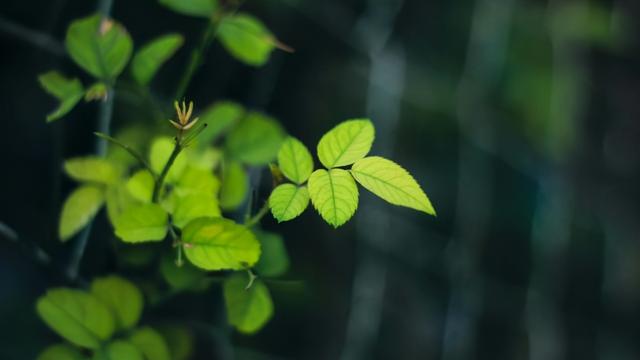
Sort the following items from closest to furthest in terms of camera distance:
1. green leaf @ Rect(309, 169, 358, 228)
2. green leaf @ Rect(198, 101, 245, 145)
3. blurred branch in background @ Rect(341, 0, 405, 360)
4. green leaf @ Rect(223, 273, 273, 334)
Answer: green leaf @ Rect(309, 169, 358, 228), green leaf @ Rect(223, 273, 273, 334), green leaf @ Rect(198, 101, 245, 145), blurred branch in background @ Rect(341, 0, 405, 360)

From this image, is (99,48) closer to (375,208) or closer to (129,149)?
(129,149)

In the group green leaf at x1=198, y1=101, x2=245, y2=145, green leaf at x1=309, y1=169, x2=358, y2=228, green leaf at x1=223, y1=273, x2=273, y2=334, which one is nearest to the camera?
green leaf at x1=309, y1=169, x2=358, y2=228

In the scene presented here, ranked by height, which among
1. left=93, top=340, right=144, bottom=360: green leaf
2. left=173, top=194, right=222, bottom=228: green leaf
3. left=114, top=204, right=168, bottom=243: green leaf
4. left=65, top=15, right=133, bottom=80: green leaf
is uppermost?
left=65, top=15, right=133, bottom=80: green leaf

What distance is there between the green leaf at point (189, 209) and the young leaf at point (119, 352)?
5.1 inches

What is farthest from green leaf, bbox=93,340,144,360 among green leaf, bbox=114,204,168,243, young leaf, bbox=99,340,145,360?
green leaf, bbox=114,204,168,243

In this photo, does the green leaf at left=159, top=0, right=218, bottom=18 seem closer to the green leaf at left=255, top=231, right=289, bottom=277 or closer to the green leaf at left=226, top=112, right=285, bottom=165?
the green leaf at left=226, top=112, right=285, bottom=165

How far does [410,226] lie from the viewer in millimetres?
1261

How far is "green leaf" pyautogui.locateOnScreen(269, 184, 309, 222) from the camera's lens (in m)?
0.57

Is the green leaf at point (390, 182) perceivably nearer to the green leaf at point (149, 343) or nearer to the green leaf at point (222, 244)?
the green leaf at point (222, 244)

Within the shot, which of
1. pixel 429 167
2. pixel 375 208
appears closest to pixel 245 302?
pixel 375 208

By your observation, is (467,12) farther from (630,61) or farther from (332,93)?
(630,61)

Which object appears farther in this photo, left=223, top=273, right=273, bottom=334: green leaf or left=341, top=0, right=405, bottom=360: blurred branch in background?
left=341, top=0, right=405, bottom=360: blurred branch in background

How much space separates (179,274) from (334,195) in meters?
0.22

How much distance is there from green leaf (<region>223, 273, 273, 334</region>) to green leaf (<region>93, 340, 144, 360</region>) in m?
0.09
